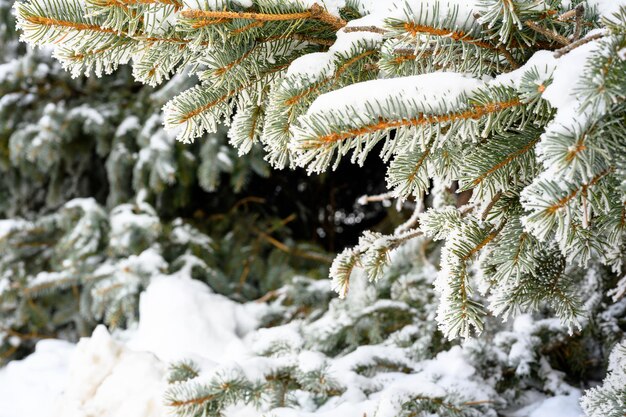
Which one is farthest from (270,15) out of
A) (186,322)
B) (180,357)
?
(186,322)

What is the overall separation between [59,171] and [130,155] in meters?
0.57

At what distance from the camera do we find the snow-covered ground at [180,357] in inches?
48.7

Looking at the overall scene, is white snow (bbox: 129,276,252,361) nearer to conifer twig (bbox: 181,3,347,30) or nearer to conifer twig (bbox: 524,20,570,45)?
conifer twig (bbox: 181,3,347,30)

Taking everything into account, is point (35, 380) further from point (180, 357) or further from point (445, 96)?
point (445, 96)

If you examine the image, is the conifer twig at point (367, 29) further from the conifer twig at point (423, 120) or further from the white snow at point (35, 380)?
the white snow at point (35, 380)

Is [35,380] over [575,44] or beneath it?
beneath

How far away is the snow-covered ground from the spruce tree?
0.33 meters

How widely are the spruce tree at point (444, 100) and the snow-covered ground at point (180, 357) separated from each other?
0.33 metres

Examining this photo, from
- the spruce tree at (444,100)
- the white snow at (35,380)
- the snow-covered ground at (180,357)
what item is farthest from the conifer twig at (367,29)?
the white snow at (35,380)

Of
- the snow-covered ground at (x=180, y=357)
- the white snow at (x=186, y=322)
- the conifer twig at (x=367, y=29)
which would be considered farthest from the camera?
the white snow at (x=186, y=322)

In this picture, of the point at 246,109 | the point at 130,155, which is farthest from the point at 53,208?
the point at 246,109

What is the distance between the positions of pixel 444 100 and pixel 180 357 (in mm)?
992

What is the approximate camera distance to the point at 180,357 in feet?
4.50

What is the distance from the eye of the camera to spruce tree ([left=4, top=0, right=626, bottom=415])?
623mm
